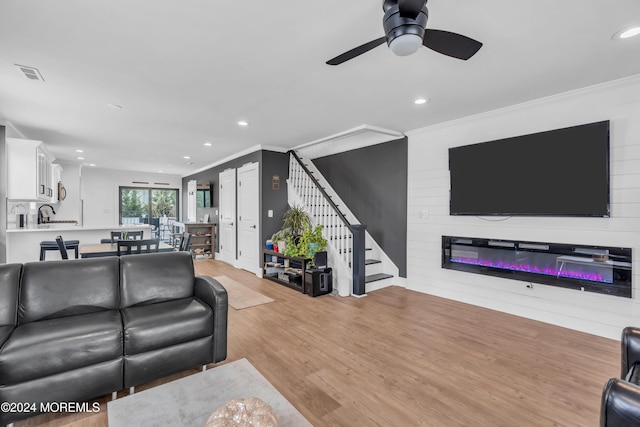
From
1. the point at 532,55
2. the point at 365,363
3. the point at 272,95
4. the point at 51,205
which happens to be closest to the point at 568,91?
the point at 532,55

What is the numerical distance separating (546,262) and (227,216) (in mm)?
6340

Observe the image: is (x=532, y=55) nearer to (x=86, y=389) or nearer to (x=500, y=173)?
(x=500, y=173)

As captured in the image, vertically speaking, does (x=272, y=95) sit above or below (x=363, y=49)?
above

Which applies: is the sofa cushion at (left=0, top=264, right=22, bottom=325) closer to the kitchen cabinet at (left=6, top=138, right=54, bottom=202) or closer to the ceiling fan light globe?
the ceiling fan light globe

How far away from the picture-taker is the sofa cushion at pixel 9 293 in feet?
6.75

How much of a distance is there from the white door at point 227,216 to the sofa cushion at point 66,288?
4469mm

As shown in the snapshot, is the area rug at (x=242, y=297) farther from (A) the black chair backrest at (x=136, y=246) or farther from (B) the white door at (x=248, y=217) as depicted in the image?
(A) the black chair backrest at (x=136, y=246)

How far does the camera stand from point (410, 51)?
68.4 inches

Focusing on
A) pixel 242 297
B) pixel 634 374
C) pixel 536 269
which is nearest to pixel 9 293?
pixel 242 297

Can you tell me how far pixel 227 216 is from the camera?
290 inches

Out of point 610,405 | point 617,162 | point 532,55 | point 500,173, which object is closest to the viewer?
point 610,405

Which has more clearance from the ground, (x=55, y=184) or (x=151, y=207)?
(x=55, y=184)

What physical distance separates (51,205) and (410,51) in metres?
8.93

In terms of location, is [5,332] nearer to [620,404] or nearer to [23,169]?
[620,404]
